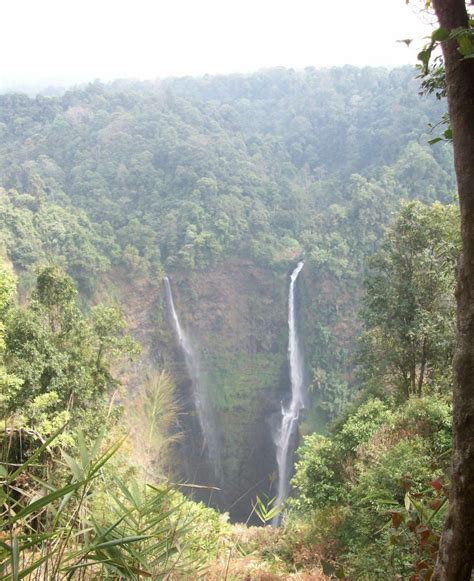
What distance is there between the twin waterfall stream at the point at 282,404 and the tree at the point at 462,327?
16.5 m

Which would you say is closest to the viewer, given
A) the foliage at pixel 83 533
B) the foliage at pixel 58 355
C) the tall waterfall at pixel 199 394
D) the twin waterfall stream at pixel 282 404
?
the foliage at pixel 83 533

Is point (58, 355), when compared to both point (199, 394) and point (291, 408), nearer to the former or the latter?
point (199, 394)

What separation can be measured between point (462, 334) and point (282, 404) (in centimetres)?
1934

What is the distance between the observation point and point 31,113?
3106cm

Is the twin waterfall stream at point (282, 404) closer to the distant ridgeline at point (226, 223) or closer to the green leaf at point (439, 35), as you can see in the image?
the distant ridgeline at point (226, 223)

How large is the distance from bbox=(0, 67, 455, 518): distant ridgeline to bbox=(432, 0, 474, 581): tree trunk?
14.2m

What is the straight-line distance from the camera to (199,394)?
20.1 metres

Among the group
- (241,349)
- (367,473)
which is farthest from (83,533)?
(241,349)

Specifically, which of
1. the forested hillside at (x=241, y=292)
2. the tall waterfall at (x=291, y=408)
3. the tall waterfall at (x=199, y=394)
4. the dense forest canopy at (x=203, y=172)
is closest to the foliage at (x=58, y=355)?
the forested hillside at (x=241, y=292)

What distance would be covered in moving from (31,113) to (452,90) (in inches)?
1387

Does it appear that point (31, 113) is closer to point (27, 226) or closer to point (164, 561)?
point (27, 226)

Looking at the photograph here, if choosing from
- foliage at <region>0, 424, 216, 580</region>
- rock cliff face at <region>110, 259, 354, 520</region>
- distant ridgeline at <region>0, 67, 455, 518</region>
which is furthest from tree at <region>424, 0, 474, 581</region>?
rock cliff face at <region>110, 259, 354, 520</region>

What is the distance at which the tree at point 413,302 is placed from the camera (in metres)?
7.36

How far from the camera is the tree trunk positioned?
1330 millimetres
